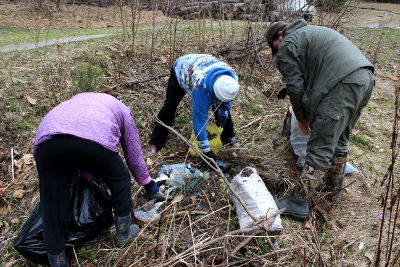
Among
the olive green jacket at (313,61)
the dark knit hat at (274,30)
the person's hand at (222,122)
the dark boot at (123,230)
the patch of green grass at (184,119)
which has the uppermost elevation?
the dark knit hat at (274,30)

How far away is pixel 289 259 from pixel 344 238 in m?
0.64

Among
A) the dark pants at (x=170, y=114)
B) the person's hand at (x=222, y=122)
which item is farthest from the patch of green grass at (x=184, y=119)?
the person's hand at (x=222, y=122)

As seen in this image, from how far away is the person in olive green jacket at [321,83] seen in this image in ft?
8.12

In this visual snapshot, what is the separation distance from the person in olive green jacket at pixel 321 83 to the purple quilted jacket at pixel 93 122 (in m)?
1.52

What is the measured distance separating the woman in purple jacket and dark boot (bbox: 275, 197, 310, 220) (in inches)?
55.2

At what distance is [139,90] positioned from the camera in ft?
16.2

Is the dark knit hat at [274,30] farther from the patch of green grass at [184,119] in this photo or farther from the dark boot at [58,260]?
the dark boot at [58,260]

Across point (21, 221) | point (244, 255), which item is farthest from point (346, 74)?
point (21, 221)

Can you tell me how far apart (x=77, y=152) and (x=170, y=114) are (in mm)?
1941

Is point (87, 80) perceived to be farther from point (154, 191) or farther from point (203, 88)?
point (154, 191)

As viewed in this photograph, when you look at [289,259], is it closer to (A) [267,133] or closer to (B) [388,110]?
(A) [267,133]

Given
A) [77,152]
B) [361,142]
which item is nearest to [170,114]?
[77,152]

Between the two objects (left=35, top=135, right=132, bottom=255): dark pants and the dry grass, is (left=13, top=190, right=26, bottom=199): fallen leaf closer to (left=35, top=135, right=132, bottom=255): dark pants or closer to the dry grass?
the dry grass

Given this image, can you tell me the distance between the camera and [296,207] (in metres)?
2.76
